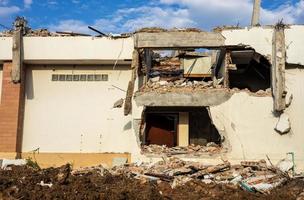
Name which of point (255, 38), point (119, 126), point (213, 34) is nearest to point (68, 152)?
point (119, 126)

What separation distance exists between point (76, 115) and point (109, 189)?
7.01m

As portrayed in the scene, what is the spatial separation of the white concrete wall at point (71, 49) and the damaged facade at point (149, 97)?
1.6 inches

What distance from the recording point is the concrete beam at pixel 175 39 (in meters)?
16.7

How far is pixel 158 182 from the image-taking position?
13.9 meters

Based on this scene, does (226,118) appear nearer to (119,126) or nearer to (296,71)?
(296,71)

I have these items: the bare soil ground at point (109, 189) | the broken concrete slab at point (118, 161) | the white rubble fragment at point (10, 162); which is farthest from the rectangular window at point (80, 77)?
the bare soil ground at point (109, 189)

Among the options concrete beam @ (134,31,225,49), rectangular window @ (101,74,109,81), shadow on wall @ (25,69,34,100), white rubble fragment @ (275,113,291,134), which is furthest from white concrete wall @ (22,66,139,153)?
white rubble fragment @ (275,113,291,134)

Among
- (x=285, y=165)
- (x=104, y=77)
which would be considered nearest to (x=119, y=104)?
(x=104, y=77)

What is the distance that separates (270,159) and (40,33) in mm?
10576

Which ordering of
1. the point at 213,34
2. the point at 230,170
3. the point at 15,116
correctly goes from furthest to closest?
the point at 15,116 < the point at 213,34 < the point at 230,170

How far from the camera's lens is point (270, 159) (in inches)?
634

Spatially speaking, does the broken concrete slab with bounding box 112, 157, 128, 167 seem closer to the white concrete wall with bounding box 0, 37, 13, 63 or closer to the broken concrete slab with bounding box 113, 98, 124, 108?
the broken concrete slab with bounding box 113, 98, 124, 108

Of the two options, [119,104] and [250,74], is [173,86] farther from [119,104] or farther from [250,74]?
[250,74]

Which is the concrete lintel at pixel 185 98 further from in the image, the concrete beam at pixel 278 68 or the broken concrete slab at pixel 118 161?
the broken concrete slab at pixel 118 161
